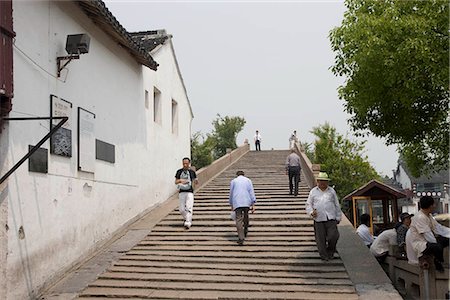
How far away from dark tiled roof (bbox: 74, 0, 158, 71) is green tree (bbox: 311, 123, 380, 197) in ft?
66.7

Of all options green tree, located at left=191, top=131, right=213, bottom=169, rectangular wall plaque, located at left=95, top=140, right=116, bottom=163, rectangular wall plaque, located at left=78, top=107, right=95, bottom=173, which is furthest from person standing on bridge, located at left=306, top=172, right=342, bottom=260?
green tree, located at left=191, top=131, right=213, bottom=169

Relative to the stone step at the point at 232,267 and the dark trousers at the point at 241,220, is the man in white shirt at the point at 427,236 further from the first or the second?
the dark trousers at the point at 241,220

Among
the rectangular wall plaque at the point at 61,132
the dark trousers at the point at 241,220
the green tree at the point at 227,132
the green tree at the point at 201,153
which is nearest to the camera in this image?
the rectangular wall plaque at the point at 61,132

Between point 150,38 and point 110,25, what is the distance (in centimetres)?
599

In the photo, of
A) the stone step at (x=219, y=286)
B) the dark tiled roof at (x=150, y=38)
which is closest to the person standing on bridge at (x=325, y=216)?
the stone step at (x=219, y=286)

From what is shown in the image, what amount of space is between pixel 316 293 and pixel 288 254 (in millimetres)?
1863

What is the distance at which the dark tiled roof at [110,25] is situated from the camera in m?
9.04

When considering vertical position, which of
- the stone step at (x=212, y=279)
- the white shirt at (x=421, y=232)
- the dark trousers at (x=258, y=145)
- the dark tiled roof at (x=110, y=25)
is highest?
the dark tiled roof at (x=110, y=25)

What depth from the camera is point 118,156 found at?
35.8ft

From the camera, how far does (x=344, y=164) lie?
31.3 m

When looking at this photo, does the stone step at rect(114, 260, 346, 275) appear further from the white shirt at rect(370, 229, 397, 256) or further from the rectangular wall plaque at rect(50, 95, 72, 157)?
the rectangular wall plaque at rect(50, 95, 72, 157)

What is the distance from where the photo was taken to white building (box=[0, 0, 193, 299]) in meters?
6.96

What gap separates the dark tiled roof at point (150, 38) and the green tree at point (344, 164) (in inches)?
665

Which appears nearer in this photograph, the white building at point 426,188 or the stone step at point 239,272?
the stone step at point 239,272
